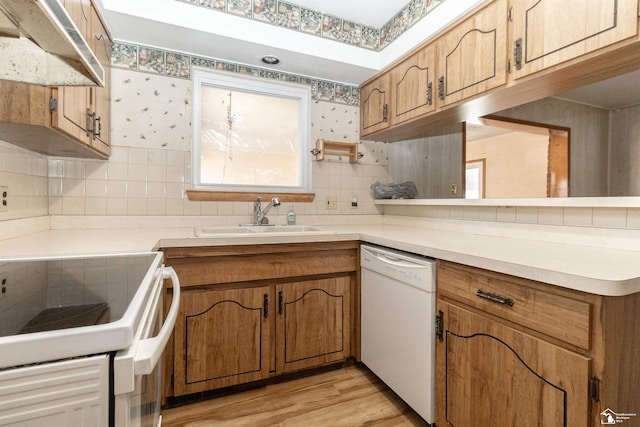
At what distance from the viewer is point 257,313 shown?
1675 millimetres

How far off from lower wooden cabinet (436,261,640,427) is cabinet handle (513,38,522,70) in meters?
0.91

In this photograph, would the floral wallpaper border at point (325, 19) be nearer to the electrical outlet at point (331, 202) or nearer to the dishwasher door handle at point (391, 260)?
the electrical outlet at point (331, 202)

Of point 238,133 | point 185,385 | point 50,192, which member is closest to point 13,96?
point 50,192

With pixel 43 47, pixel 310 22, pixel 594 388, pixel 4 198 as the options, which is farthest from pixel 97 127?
pixel 594 388

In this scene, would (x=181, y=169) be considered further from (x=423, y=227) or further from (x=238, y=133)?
(x=423, y=227)

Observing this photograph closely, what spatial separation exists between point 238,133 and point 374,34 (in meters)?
1.27

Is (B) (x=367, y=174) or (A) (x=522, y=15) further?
(B) (x=367, y=174)

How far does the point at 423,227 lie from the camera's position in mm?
2238

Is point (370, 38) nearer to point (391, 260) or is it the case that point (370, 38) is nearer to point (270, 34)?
point (270, 34)

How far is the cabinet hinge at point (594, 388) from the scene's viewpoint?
2.60ft

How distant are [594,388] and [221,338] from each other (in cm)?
150

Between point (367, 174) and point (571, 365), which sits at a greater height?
point (367, 174)

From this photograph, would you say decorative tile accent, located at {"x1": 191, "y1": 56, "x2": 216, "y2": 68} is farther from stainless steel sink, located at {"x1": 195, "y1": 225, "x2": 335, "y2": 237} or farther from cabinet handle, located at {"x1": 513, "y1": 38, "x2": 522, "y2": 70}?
cabinet handle, located at {"x1": 513, "y1": 38, "x2": 522, "y2": 70}

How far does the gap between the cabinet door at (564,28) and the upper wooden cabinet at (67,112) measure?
1.79 meters
